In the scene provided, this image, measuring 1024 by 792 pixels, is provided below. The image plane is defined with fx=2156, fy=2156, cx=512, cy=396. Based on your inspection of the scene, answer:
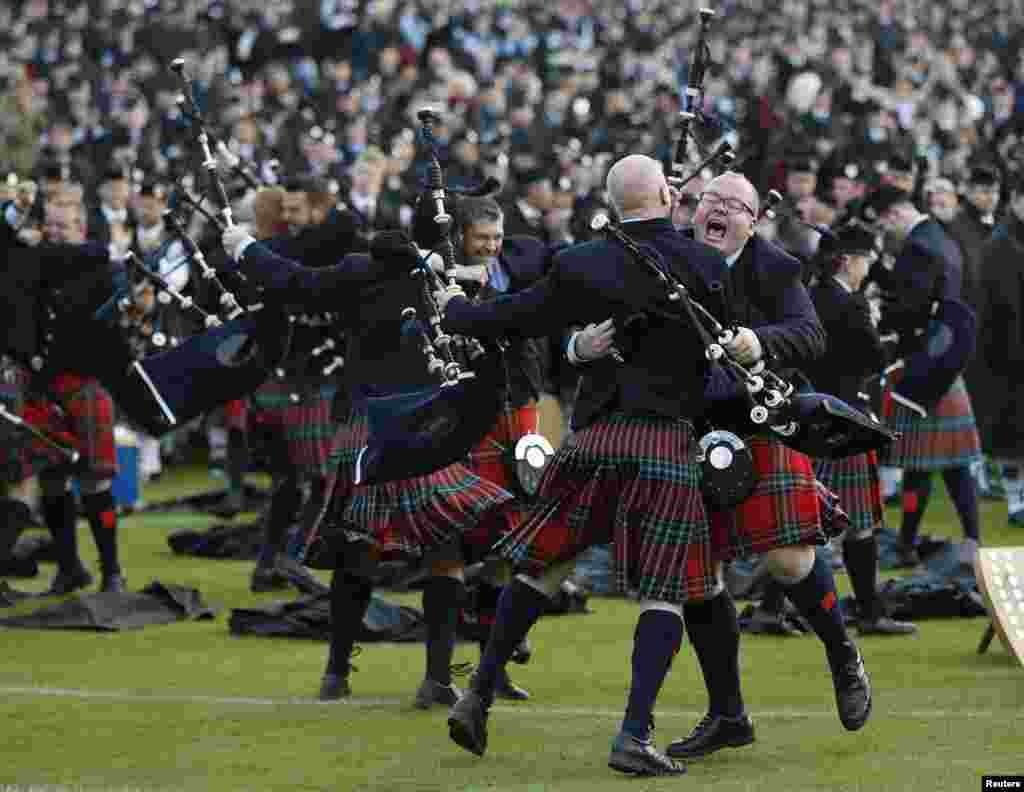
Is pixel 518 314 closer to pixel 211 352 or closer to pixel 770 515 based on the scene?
pixel 770 515

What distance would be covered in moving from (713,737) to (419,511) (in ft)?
3.82

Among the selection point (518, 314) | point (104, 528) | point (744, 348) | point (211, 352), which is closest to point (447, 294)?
point (518, 314)

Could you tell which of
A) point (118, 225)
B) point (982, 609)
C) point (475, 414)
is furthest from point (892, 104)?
point (475, 414)

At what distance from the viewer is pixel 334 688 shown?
6660 millimetres

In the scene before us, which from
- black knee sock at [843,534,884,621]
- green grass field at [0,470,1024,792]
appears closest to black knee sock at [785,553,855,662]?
green grass field at [0,470,1024,792]

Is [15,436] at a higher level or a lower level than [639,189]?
lower

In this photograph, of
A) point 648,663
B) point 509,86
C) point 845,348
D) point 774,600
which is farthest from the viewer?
point 509,86

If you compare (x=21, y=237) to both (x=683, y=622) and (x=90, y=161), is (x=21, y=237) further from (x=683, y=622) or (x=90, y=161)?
(x=90, y=161)

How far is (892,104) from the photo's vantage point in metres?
18.9

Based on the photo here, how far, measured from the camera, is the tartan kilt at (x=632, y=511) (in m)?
5.37

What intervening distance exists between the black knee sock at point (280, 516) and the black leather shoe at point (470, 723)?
3.78m

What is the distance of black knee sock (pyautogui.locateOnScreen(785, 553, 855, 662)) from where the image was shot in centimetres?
559

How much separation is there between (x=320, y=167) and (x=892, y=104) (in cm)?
705
